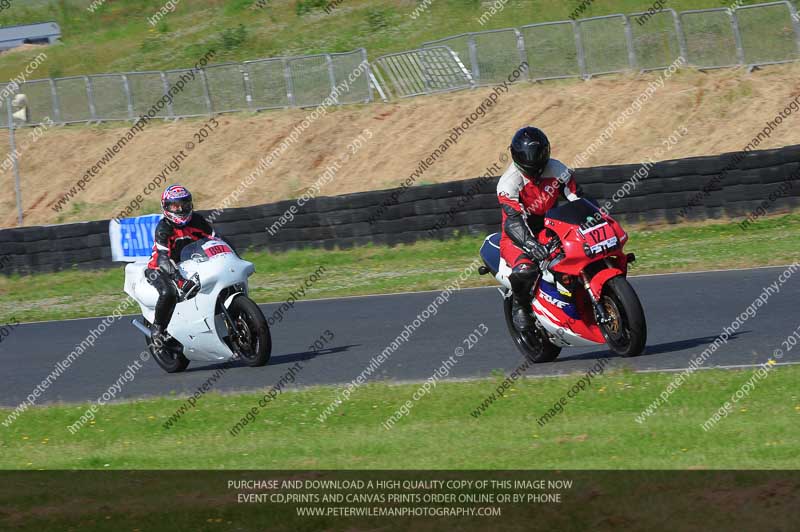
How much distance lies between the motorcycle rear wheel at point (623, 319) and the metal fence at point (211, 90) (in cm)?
2106

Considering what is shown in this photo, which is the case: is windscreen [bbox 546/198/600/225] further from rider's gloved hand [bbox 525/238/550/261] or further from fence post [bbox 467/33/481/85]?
fence post [bbox 467/33/481/85]

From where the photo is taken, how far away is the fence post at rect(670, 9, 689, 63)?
2444 centimetres

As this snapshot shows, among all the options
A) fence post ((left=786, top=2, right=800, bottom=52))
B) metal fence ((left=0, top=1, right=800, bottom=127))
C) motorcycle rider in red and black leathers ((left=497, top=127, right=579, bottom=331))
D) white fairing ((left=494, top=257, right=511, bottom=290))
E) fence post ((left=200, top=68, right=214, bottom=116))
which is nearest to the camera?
motorcycle rider in red and black leathers ((left=497, top=127, right=579, bottom=331))

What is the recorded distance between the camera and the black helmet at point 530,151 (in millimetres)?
9445

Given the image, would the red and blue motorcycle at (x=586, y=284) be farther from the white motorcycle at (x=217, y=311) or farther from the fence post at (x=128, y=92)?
the fence post at (x=128, y=92)

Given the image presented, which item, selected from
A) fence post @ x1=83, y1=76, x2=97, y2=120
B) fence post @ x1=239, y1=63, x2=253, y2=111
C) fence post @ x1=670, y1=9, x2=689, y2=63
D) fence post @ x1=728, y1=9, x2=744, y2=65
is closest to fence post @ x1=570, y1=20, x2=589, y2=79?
fence post @ x1=670, y1=9, x2=689, y2=63

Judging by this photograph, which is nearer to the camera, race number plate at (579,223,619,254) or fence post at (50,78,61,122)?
race number plate at (579,223,619,254)

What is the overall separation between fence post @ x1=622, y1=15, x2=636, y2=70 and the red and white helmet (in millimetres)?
15790

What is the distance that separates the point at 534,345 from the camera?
10273mm

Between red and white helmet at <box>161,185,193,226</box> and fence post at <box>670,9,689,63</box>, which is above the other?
red and white helmet at <box>161,185,193,226</box>

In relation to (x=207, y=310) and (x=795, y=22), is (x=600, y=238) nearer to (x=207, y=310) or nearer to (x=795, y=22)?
(x=207, y=310)

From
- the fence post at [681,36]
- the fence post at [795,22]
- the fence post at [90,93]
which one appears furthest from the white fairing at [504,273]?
the fence post at [90,93]

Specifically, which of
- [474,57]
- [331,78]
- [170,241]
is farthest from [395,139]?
[170,241]

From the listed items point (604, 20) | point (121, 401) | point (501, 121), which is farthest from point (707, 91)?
point (121, 401)
